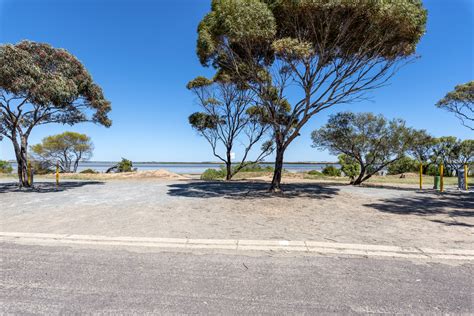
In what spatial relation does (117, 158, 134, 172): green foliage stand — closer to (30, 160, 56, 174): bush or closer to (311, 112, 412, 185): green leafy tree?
(30, 160, 56, 174): bush

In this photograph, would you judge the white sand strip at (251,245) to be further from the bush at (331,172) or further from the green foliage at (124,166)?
the green foliage at (124,166)

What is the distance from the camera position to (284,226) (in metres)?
6.31

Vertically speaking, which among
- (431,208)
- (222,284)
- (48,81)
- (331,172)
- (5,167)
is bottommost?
(222,284)

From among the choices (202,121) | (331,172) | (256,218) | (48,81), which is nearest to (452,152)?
(331,172)

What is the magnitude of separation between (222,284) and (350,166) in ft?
74.2

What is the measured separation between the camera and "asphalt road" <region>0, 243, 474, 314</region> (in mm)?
2807

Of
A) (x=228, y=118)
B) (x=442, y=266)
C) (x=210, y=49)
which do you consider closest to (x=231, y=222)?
(x=442, y=266)

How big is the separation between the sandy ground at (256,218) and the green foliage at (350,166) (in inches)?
484

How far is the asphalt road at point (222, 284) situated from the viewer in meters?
2.81

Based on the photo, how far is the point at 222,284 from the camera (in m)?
3.32

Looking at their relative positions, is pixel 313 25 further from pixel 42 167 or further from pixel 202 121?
pixel 42 167

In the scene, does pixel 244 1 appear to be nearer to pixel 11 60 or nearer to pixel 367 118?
pixel 11 60

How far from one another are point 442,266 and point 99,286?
4779mm

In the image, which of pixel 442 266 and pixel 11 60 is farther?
pixel 11 60
